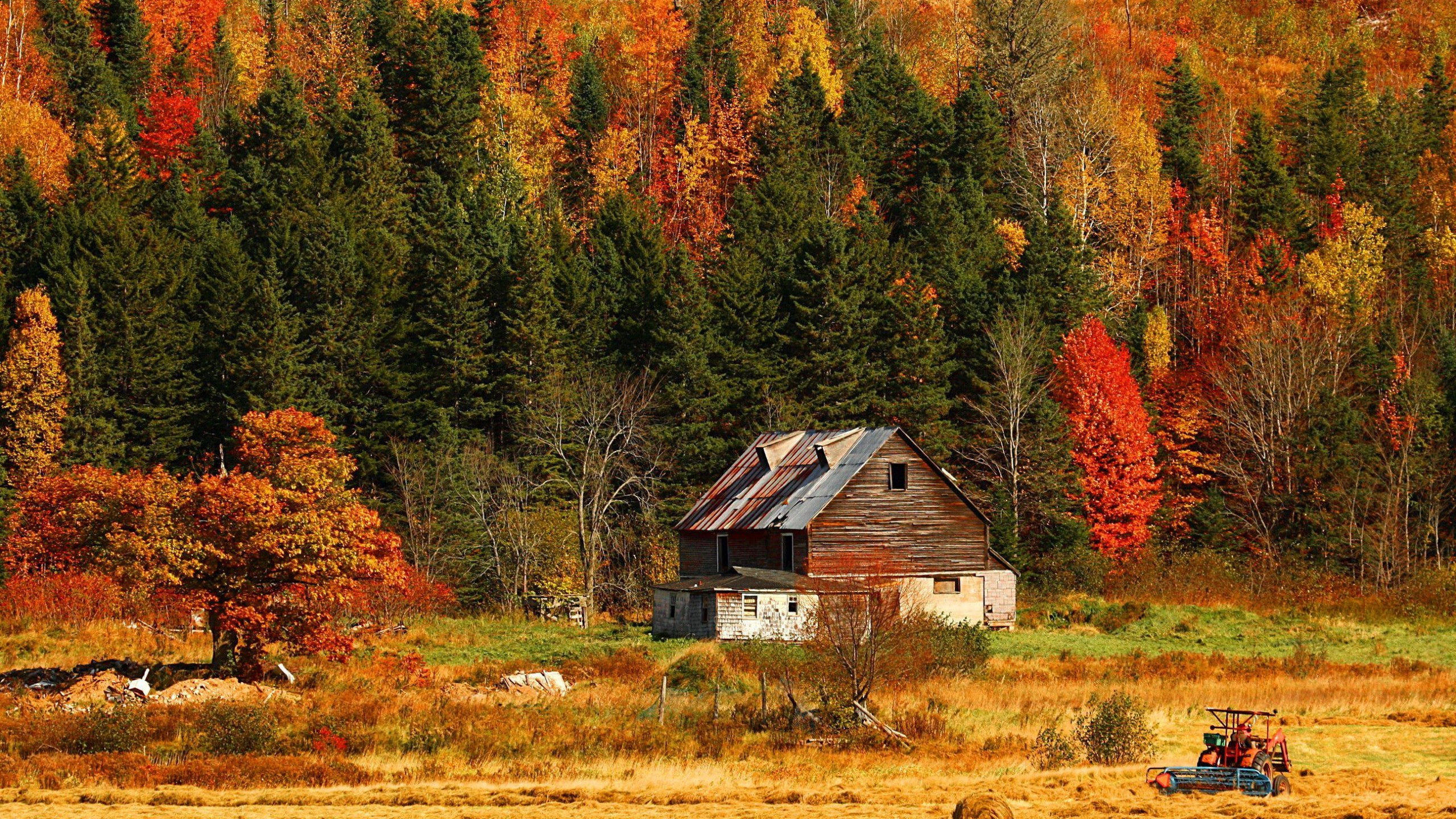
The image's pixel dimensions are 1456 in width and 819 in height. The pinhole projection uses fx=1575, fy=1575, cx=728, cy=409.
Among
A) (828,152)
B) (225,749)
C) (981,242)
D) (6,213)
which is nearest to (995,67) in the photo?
(828,152)

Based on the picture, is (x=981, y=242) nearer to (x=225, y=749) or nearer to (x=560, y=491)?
(x=560, y=491)

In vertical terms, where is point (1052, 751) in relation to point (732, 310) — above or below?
below

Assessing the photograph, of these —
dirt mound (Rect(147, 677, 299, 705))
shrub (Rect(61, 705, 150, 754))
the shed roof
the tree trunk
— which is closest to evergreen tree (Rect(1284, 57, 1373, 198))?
the shed roof

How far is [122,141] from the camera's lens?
263 ft

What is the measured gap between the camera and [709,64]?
108938 millimetres

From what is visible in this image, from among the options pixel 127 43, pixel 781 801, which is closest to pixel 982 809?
pixel 781 801

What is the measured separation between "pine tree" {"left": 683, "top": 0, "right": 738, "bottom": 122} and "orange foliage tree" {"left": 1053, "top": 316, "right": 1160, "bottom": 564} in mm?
39637

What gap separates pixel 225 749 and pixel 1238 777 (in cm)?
1907

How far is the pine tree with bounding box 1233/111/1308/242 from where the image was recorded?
8612 centimetres

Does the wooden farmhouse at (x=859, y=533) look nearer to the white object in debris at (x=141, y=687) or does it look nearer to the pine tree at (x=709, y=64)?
the white object in debris at (x=141, y=687)

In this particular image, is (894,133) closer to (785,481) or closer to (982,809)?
(785,481)

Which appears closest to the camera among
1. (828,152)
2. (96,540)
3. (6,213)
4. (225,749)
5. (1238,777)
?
(1238,777)

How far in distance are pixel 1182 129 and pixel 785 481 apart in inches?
1937

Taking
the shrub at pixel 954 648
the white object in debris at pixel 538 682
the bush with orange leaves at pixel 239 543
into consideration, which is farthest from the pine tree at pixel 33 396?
the shrub at pixel 954 648
